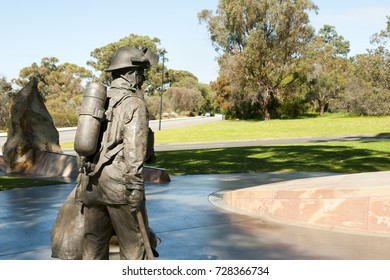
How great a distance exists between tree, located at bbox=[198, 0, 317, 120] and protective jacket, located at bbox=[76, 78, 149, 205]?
4770 centimetres

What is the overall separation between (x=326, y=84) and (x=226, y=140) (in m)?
38.1

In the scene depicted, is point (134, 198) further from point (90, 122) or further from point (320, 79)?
point (320, 79)

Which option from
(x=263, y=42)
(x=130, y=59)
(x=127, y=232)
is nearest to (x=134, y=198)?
(x=127, y=232)

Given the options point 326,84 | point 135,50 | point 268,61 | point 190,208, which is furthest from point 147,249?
point 326,84

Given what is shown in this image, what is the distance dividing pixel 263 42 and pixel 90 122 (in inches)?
1906

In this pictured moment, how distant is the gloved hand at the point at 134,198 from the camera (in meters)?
4.06

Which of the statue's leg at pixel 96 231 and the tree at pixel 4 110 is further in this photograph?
the tree at pixel 4 110

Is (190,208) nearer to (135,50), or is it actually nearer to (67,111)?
(135,50)

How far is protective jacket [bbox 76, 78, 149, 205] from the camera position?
4.07 m

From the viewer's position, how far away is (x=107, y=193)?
4.18 metres

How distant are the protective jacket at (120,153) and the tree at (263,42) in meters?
47.7

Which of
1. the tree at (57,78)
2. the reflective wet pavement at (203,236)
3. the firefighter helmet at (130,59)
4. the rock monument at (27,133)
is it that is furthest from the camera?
the tree at (57,78)

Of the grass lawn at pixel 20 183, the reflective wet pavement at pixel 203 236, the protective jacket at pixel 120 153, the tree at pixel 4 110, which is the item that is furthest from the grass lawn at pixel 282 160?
the tree at pixel 4 110

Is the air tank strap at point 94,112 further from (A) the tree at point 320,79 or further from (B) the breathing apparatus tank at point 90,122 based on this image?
(A) the tree at point 320,79
